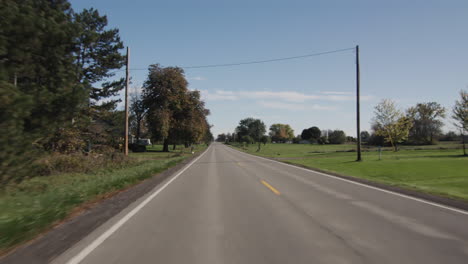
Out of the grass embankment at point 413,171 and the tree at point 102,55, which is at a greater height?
the tree at point 102,55

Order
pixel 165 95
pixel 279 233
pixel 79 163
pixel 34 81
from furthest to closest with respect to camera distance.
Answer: pixel 165 95 < pixel 79 163 < pixel 34 81 < pixel 279 233

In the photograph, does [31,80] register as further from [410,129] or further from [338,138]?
[338,138]

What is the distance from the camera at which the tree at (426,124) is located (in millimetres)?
78625

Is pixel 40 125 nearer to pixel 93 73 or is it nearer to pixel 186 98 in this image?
pixel 93 73

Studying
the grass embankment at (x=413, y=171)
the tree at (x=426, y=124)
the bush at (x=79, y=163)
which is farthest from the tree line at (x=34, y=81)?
the tree at (x=426, y=124)

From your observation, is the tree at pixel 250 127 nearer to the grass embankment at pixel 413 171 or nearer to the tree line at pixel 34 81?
the grass embankment at pixel 413 171

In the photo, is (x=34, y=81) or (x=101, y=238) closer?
(x=101, y=238)

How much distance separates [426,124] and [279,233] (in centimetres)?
9541

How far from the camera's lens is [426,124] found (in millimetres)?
82000

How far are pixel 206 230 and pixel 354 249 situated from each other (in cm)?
243

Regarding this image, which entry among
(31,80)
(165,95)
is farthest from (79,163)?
(165,95)

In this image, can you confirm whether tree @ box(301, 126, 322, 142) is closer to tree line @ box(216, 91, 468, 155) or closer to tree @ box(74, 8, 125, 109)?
tree line @ box(216, 91, 468, 155)

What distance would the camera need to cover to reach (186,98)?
1780 inches

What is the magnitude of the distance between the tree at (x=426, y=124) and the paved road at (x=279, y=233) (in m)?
85.3
